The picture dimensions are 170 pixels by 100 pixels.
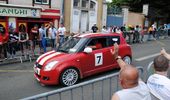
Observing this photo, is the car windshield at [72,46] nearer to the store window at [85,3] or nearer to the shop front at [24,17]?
the shop front at [24,17]

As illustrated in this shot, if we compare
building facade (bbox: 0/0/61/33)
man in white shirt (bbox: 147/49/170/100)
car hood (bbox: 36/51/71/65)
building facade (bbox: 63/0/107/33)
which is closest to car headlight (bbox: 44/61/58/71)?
car hood (bbox: 36/51/71/65)

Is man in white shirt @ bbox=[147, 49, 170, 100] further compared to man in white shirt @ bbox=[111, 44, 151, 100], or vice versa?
man in white shirt @ bbox=[147, 49, 170, 100]

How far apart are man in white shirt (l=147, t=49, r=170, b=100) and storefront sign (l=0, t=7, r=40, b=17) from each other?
15.6 metres

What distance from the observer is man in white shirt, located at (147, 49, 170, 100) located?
3.57m

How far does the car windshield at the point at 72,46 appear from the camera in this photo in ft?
30.1

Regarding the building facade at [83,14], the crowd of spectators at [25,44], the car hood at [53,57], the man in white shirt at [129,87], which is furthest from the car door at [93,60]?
the building facade at [83,14]

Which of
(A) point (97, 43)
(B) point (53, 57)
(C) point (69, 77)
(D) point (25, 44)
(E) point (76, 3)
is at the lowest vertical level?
(C) point (69, 77)

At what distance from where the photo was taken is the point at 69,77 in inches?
343

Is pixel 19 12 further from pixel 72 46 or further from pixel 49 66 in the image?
pixel 49 66

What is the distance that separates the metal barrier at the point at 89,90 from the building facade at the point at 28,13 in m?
13.8

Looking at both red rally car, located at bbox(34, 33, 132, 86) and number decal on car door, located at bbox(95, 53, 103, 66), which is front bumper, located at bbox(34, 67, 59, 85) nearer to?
red rally car, located at bbox(34, 33, 132, 86)

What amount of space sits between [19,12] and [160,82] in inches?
646

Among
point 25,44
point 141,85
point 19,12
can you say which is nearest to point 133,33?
point 19,12

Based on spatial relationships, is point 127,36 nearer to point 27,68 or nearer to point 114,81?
point 27,68
